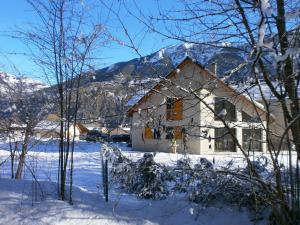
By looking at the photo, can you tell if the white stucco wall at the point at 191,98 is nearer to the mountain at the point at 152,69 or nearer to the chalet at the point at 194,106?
the chalet at the point at 194,106

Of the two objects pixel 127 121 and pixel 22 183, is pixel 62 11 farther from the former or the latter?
pixel 22 183

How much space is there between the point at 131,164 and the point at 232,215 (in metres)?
1.76

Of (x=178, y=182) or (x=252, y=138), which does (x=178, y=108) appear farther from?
(x=178, y=182)

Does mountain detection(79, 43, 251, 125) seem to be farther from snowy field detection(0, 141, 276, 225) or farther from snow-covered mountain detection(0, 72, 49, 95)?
snow-covered mountain detection(0, 72, 49, 95)

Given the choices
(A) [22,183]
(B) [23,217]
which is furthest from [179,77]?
(A) [22,183]

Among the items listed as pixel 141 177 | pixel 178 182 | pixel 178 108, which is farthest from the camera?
pixel 141 177

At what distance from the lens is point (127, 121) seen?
5617 millimetres

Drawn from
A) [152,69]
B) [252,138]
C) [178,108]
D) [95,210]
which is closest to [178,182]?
[95,210]

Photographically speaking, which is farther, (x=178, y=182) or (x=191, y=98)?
(x=178, y=182)

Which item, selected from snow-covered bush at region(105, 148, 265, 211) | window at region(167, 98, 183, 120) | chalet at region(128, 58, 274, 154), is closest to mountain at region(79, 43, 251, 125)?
chalet at region(128, 58, 274, 154)

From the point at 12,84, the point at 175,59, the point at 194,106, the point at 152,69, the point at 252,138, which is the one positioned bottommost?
the point at 252,138

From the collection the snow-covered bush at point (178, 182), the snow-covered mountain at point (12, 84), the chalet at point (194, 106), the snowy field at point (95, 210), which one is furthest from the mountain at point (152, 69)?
the snow-covered mountain at point (12, 84)

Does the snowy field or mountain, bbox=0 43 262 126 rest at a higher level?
mountain, bbox=0 43 262 126

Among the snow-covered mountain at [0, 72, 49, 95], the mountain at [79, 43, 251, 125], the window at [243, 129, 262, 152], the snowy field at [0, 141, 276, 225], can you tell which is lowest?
the snowy field at [0, 141, 276, 225]
